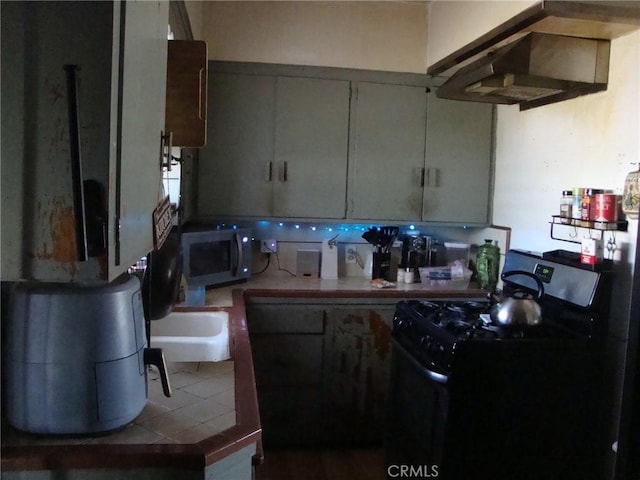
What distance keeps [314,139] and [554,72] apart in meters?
1.33

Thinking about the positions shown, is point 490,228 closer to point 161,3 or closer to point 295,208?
point 295,208

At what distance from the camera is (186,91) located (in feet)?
5.37

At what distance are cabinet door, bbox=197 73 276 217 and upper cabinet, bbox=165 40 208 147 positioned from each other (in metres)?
1.34

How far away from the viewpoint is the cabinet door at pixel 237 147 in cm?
303

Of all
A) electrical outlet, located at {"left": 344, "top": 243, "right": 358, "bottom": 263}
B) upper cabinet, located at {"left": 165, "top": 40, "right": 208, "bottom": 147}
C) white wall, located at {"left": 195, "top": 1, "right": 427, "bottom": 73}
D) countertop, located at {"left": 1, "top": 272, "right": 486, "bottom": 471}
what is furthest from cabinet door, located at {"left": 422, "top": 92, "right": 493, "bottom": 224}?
countertop, located at {"left": 1, "top": 272, "right": 486, "bottom": 471}

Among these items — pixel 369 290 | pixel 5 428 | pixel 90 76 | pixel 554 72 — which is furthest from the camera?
pixel 369 290

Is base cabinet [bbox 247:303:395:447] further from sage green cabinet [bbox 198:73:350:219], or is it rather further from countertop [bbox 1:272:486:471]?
countertop [bbox 1:272:486:471]

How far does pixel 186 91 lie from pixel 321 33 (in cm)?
173

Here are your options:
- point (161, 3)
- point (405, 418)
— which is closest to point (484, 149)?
point (405, 418)

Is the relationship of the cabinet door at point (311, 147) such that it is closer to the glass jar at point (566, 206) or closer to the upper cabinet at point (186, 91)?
the glass jar at point (566, 206)

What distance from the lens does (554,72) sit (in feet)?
7.54

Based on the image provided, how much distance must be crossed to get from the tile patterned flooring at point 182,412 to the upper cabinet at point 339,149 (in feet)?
5.44

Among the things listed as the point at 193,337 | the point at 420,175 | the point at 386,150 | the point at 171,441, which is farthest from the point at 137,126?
the point at 420,175

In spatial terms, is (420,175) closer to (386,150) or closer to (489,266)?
(386,150)
